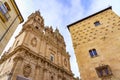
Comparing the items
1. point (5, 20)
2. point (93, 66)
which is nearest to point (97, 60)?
point (93, 66)

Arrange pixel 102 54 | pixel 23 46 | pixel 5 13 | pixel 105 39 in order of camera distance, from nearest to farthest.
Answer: pixel 5 13 < pixel 23 46 < pixel 102 54 < pixel 105 39

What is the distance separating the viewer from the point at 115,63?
11.5 meters

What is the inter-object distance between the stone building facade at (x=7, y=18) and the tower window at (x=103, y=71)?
903cm

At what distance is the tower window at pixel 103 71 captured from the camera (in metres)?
11.2

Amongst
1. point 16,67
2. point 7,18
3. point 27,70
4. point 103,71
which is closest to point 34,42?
point 27,70

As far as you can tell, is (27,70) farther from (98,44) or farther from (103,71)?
(98,44)

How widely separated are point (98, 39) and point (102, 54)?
88.7 inches

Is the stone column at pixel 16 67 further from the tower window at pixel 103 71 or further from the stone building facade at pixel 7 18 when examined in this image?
the tower window at pixel 103 71

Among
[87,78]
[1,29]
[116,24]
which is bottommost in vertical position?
[87,78]

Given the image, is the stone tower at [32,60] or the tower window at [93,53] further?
the tower window at [93,53]

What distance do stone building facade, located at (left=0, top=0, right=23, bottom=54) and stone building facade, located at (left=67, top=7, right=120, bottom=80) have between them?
26.5 feet

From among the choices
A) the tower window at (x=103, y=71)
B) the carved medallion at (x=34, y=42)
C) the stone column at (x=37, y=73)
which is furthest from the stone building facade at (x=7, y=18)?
the tower window at (x=103, y=71)

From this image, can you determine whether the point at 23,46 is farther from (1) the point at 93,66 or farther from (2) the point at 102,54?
(2) the point at 102,54

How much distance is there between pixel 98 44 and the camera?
14.0 m
